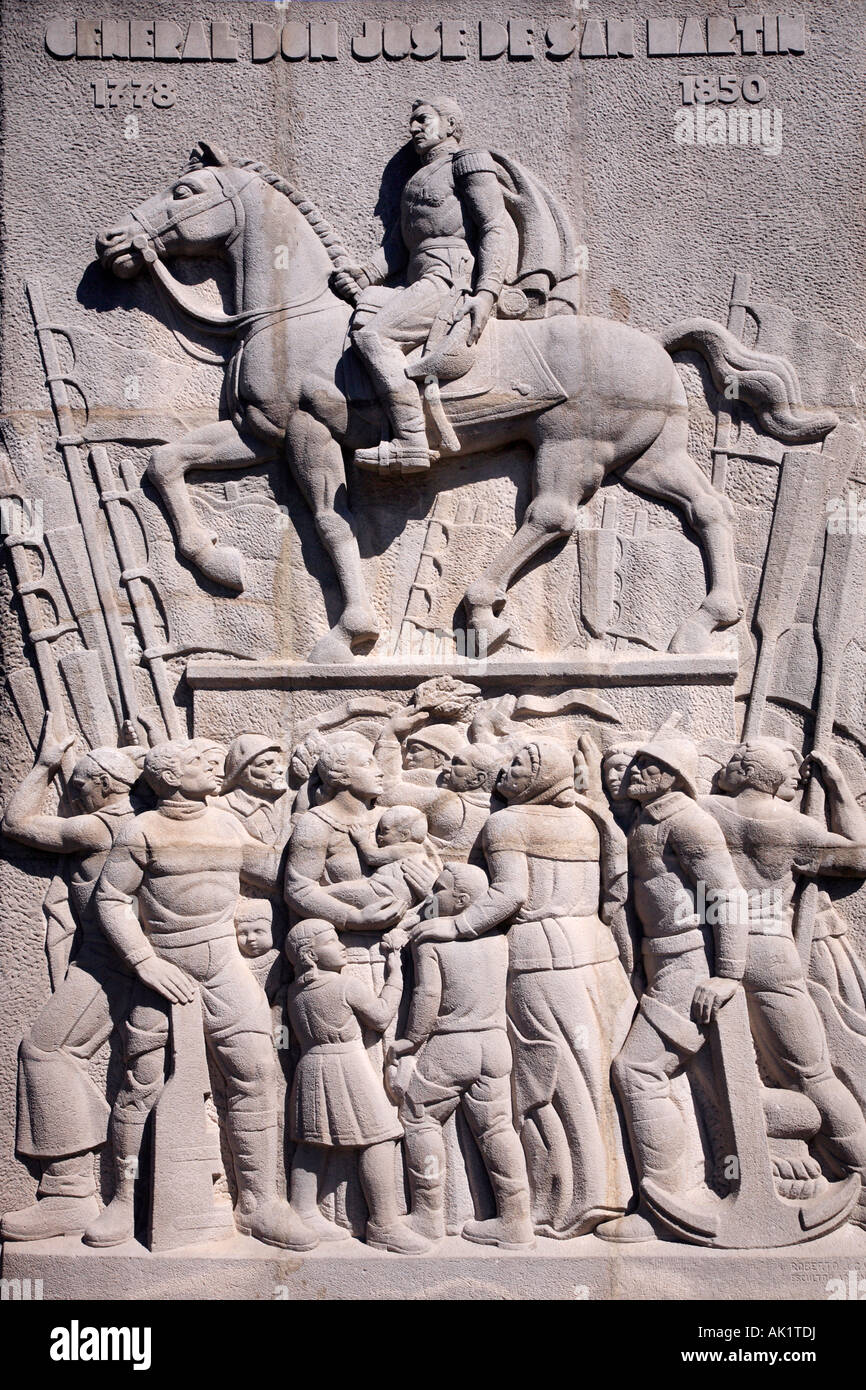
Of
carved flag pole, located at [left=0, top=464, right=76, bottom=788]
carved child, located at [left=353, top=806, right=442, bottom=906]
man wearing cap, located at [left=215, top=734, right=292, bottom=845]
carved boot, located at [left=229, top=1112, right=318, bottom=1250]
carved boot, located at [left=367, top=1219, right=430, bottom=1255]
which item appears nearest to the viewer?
carved boot, located at [left=367, top=1219, right=430, bottom=1255]

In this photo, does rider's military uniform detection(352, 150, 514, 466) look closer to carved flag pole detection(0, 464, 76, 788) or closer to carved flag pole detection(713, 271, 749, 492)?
carved flag pole detection(713, 271, 749, 492)

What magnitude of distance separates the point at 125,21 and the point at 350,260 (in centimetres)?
154

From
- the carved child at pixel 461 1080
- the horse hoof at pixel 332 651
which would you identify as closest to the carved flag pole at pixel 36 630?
the horse hoof at pixel 332 651

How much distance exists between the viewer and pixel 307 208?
6.76 metres

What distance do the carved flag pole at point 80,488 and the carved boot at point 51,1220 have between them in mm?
1951

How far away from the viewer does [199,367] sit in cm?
677

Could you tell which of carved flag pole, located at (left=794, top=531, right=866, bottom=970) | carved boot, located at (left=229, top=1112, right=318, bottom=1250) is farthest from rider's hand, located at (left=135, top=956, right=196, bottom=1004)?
carved flag pole, located at (left=794, top=531, right=866, bottom=970)

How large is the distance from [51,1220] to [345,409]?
11.6 ft

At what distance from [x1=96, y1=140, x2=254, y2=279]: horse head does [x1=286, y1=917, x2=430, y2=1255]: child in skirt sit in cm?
298

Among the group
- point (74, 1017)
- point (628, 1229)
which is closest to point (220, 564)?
point (74, 1017)

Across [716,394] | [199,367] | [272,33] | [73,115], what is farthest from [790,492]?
[73,115]

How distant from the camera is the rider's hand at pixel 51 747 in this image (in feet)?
21.1

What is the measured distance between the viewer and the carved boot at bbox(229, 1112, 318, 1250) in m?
6.05
